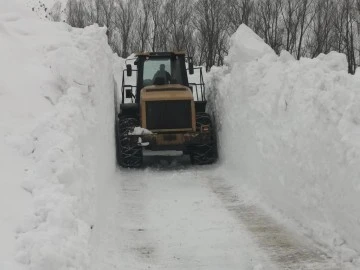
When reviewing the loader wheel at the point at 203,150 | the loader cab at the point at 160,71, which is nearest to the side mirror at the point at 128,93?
the loader cab at the point at 160,71

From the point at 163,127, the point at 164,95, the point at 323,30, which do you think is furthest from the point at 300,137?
the point at 323,30

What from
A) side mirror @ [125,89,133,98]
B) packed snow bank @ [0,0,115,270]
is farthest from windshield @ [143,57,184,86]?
packed snow bank @ [0,0,115,270]

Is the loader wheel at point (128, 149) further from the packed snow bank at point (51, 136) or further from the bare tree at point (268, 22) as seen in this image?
the bare tree at point (268, 22)

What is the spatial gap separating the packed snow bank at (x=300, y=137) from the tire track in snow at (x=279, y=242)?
287mm

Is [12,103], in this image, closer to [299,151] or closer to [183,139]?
[299,151]

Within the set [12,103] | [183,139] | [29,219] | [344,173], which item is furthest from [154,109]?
[29,219]

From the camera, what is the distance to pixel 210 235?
23.1 feet

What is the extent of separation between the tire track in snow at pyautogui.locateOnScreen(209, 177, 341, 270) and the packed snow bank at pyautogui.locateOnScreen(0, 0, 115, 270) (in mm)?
2342

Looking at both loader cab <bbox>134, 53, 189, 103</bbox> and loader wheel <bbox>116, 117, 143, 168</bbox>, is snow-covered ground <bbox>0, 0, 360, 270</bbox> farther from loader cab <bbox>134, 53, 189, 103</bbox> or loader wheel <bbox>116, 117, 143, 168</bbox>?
loader cab <bbox>134, 53, 189, 103</bbox>

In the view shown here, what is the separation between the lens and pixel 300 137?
7832 mm

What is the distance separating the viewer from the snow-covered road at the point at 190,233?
6059 millimetres

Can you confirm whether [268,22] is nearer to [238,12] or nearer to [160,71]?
[238,12]

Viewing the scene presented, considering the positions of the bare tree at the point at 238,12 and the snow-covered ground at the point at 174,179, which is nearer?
the snow-covered ground at the point at 174,179

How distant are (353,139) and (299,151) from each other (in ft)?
5.35
